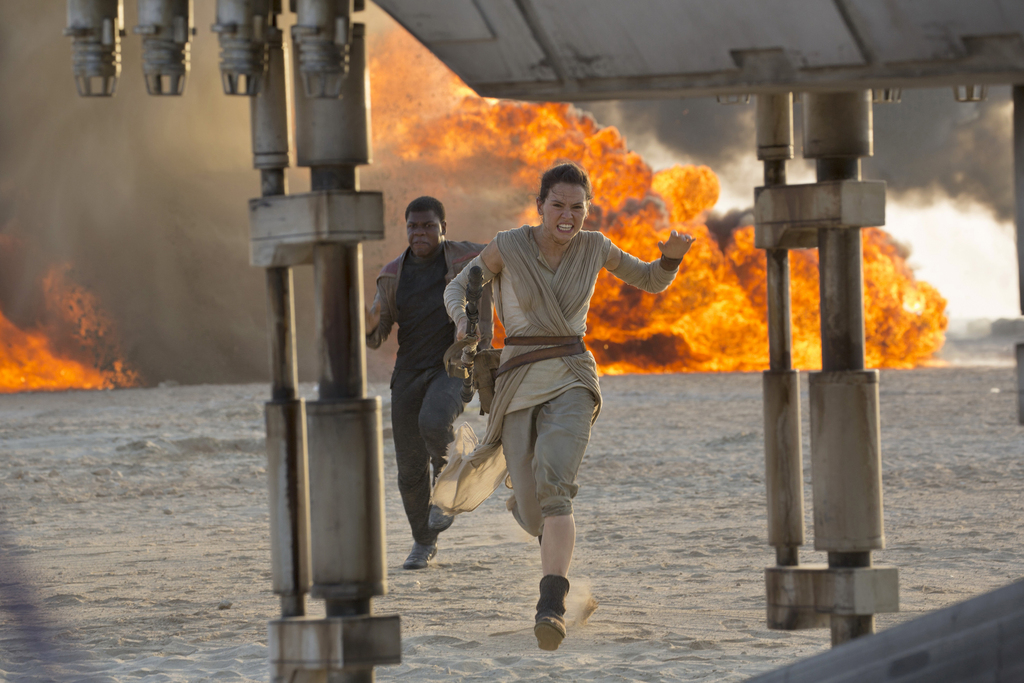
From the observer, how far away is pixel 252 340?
31.8 meters

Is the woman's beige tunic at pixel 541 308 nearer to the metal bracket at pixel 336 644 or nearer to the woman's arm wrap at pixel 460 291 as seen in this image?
the woman's arm wrap at pixel 460 291

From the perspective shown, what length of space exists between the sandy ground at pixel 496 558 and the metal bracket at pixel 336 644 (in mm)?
1203

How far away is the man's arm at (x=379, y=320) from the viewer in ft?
20.8

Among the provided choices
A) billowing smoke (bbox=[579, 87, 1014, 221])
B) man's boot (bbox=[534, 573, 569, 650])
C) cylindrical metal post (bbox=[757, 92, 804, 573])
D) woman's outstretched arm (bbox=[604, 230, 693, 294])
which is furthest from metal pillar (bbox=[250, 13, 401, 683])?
billowing smoke (bbox=[579, 87, 1014, 221])

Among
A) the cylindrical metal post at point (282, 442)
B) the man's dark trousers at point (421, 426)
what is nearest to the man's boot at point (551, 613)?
the cylindrical metal post at point (282, 442)

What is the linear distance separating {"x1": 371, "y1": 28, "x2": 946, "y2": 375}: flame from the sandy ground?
14929 mm

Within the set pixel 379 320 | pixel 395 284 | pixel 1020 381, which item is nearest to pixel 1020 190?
pixel 1020 381

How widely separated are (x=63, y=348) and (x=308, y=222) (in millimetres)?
28955

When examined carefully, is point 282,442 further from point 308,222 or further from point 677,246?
point 677,246

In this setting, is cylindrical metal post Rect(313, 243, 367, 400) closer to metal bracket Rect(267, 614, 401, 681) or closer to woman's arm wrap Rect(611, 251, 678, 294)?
metal bracket Rect(267, 614, 401, 681)

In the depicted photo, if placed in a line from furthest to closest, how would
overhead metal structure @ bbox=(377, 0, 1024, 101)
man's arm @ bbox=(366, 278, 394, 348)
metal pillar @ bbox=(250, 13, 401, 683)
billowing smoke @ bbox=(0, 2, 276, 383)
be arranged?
billowing smoke @ bbox=(0, 2, 276, 383)
man's arm @ bbox=(366, 278, 394, 348)
metal pillar @ bbox=(250, 13, 401, 683)
overhead metal structure @ bbox=(377, 0, 1024, 101)

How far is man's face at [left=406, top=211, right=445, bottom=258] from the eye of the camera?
21.8 ft

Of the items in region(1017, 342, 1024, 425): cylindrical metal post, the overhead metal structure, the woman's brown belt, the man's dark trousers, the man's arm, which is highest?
the overhead metal structure

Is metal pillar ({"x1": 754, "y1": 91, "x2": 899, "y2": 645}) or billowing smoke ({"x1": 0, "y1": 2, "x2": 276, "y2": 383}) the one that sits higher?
billowing smoke ({"x1": 0, "y1": 2, "x2": 276, "y2": 383})
